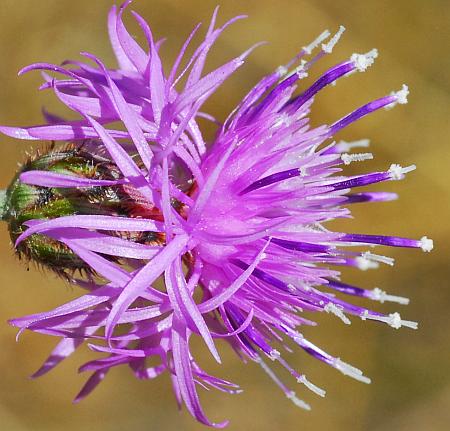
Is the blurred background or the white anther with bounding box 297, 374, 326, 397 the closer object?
the white anther with bounding box 297, 374, 326, 397

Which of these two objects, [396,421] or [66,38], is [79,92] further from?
[396,421]

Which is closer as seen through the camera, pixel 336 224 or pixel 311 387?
pixel 311 387

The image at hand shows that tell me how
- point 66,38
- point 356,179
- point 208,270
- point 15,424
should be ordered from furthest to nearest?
point 66,38
point 15,424
point 356,179
point 208,270

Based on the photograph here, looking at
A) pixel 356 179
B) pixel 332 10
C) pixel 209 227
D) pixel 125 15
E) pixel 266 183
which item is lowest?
pixel 209 227

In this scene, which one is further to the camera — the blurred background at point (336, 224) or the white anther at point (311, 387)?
the blurred background at point (336, 224)

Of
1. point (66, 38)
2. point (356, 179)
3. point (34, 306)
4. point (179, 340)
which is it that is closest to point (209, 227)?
point (179, 340)

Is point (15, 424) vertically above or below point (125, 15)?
below

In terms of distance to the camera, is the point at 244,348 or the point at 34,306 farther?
the point at 34,306

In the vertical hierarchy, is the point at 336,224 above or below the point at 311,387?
above
